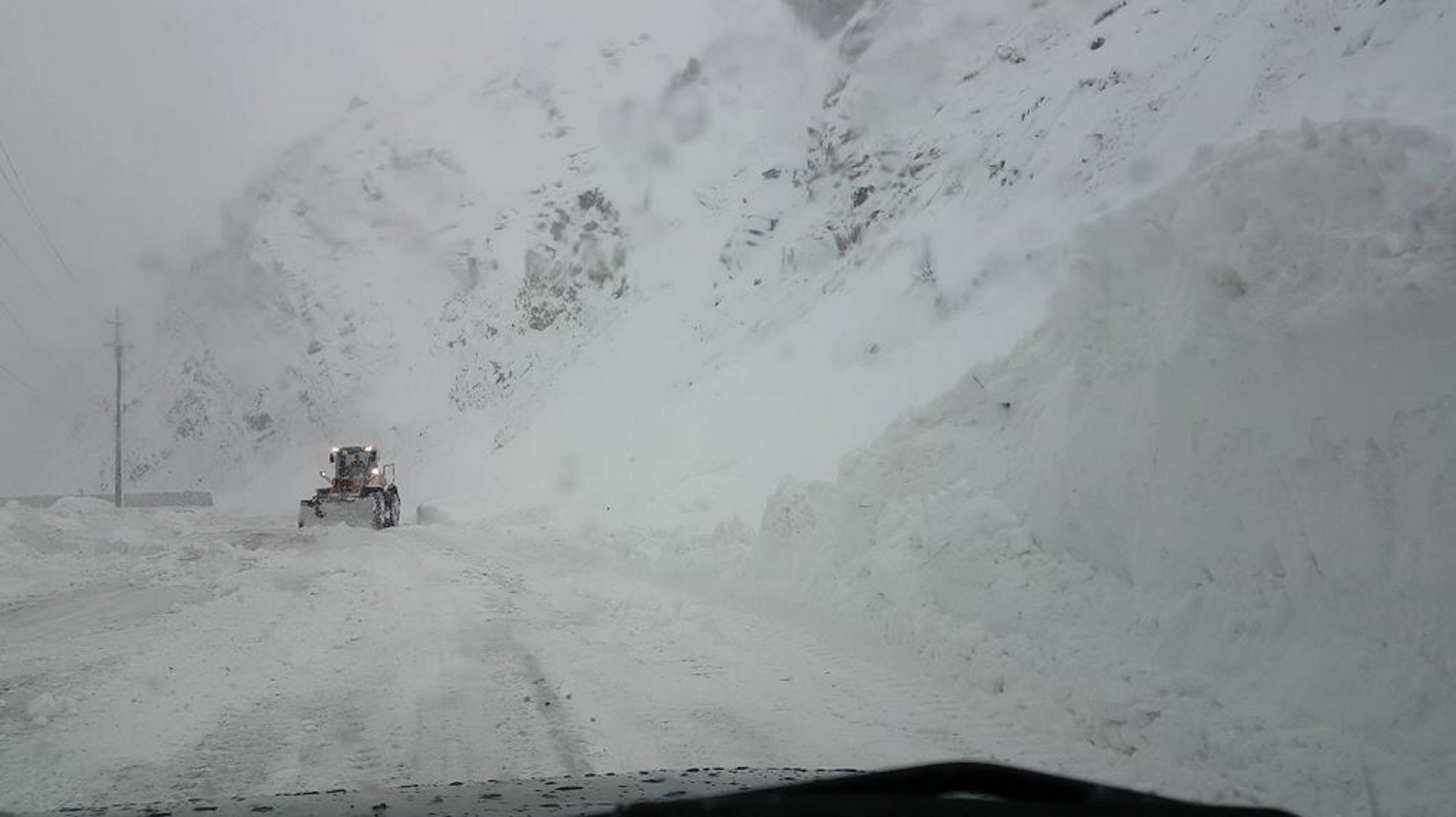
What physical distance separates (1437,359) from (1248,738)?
207 centimetres

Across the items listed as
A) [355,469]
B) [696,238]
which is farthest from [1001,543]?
[696,238]

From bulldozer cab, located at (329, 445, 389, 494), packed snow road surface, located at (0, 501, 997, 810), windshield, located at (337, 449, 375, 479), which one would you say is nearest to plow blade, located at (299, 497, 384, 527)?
bulldozer cab, located at (329, 445, 389, 494)

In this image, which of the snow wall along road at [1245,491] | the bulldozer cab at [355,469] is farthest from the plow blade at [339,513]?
the snow wall along road at [1245,491]

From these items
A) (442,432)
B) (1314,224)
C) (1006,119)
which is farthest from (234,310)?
(1314,224)

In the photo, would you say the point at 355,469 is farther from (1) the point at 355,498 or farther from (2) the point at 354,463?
(1) the point at 355,498

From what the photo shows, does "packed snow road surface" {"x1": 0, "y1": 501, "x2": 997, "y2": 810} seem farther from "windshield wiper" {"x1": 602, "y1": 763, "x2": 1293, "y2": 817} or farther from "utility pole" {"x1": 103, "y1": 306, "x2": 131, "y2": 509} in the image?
"utility pole" {"x1": 103, "y1": 306, "x2": 131, "y2": 509}

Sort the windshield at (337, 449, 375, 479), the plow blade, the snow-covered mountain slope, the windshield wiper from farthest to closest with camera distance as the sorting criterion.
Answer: the windshield at (337, 449, 375, 479), the plow blade, the snow-covered mountain slope, the windshield wiper

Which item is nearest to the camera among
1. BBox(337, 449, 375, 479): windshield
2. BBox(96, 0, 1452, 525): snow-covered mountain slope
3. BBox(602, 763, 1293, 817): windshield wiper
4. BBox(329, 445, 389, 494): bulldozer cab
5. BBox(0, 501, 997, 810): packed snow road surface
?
BBox(602, 763, 1293, 817): windshield wiper

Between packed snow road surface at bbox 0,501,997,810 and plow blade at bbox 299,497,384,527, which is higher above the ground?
plow blade at bbox 299,497,384,527

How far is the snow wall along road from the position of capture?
4.22 meters

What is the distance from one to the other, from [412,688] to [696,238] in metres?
39.0

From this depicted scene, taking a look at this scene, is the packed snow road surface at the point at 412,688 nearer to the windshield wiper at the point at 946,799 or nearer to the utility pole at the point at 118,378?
the windshield wiper at the point at 946,799

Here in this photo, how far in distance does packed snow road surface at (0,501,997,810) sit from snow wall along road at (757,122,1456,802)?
935 mm

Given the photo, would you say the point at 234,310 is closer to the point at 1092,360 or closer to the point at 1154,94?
the point at 1154,94
